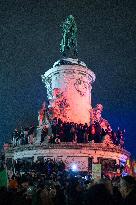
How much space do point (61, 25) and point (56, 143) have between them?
22.4m

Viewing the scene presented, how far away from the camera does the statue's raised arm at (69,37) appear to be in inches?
2318

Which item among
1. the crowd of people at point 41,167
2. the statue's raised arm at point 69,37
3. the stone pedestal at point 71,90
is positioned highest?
the statue's raised arm at point 69,37

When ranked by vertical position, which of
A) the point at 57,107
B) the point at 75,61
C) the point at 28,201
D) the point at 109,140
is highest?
the point at 75,61

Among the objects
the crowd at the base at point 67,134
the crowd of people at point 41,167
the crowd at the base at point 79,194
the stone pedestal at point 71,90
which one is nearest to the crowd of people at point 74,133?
the crowd at the base at point 67,134

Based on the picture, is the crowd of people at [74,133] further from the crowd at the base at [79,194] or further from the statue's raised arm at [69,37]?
the crowd at the base at [79,194]

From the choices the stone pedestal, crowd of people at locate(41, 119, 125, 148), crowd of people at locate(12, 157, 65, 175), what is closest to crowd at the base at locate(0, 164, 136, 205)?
crowd of people at locate(12, 157, 65, 175)

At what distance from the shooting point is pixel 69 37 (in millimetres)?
59188

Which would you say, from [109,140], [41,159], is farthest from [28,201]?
[109,140]

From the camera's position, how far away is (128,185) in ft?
24.3

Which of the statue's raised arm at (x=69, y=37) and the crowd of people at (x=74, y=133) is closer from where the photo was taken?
the crowd of people at (x=74, y=133)

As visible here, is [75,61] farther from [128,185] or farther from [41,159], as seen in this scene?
[128,185]

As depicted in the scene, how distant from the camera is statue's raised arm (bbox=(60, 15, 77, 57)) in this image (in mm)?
58875

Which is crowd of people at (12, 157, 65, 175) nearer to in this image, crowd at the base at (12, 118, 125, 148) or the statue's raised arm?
crowd at the base at (12, 118, 125, 148)

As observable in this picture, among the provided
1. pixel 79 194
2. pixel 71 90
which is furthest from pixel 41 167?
pixel 79 194
